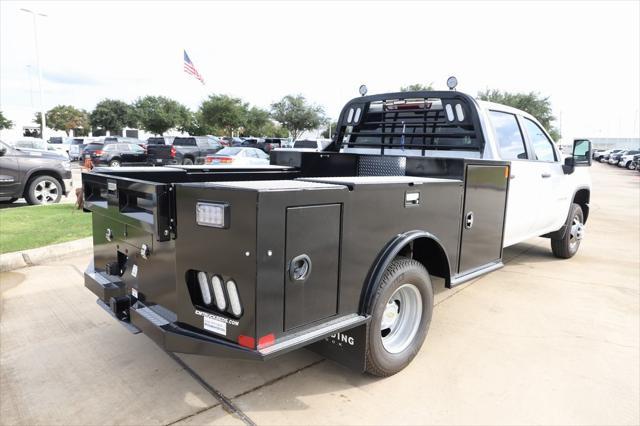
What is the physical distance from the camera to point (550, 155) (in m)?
6.07

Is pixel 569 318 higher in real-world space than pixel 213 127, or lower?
lower

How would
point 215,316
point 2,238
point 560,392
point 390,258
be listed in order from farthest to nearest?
point 2,238 → point 560,392 → point 390,258 → point 215,316

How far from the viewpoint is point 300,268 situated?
2.51 meters

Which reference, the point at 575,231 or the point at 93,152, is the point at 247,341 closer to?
the point at 575,231

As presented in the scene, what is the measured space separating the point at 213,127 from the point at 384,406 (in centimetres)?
5520

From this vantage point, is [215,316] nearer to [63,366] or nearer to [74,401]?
[74,401]

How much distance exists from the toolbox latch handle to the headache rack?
282cm

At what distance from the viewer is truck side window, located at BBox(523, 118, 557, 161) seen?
554 centimetres

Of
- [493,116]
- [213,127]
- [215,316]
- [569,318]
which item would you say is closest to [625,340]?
[569,318]

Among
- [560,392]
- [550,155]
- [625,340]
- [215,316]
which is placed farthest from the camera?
[550,155]

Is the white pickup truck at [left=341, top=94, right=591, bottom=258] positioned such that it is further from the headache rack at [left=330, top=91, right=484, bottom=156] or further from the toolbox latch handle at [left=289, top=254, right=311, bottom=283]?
the toolbox latch handle at [left=289, top=254, right=311, bottom=283]

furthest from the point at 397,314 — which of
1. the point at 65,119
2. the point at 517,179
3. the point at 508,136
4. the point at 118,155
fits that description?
the point at 65,119

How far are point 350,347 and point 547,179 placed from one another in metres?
3.83

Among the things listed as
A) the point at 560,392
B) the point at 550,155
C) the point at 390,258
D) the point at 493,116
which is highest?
the point at 493,116
